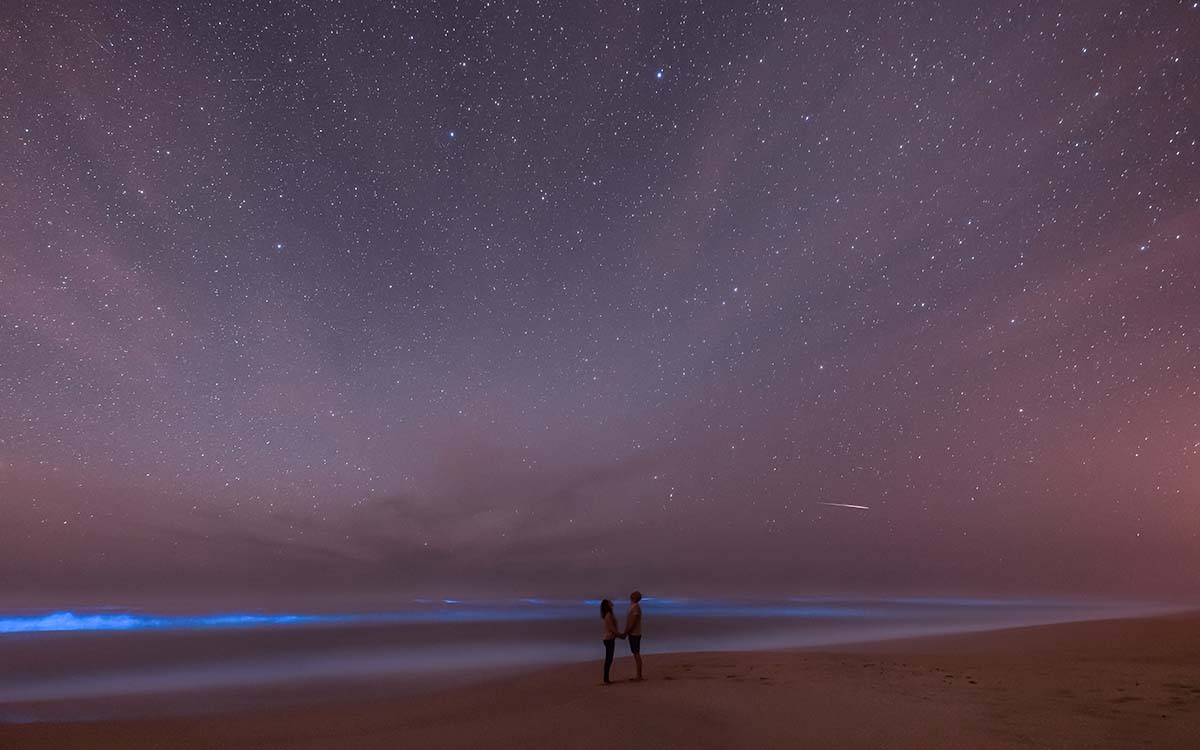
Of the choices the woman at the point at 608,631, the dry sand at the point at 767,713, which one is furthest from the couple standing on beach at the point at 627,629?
the dry sand at the point at 767,713

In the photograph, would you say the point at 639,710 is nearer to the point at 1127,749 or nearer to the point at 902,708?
the point at 902,708

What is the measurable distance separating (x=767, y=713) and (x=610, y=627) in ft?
12.7

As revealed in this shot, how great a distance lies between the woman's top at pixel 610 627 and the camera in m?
12.8

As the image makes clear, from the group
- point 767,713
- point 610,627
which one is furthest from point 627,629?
point 767,713

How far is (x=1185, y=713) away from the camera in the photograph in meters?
9.02

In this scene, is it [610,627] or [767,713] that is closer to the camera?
[767,713]

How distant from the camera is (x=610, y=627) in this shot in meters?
12.9

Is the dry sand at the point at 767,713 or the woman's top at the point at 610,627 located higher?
the woman's top at the point at 610,627

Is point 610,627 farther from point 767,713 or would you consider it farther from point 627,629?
point 767,713

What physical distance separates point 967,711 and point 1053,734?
1.58 m

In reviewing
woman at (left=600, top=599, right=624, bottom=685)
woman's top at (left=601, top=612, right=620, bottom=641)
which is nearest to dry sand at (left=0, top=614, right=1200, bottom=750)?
woman at (left=600, top=599, right=624, bottom=685)

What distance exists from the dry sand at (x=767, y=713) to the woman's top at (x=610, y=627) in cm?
92

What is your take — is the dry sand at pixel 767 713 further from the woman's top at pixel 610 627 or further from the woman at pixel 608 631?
the woman's top at pixel 610 627

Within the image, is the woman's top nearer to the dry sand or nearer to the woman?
the woman
